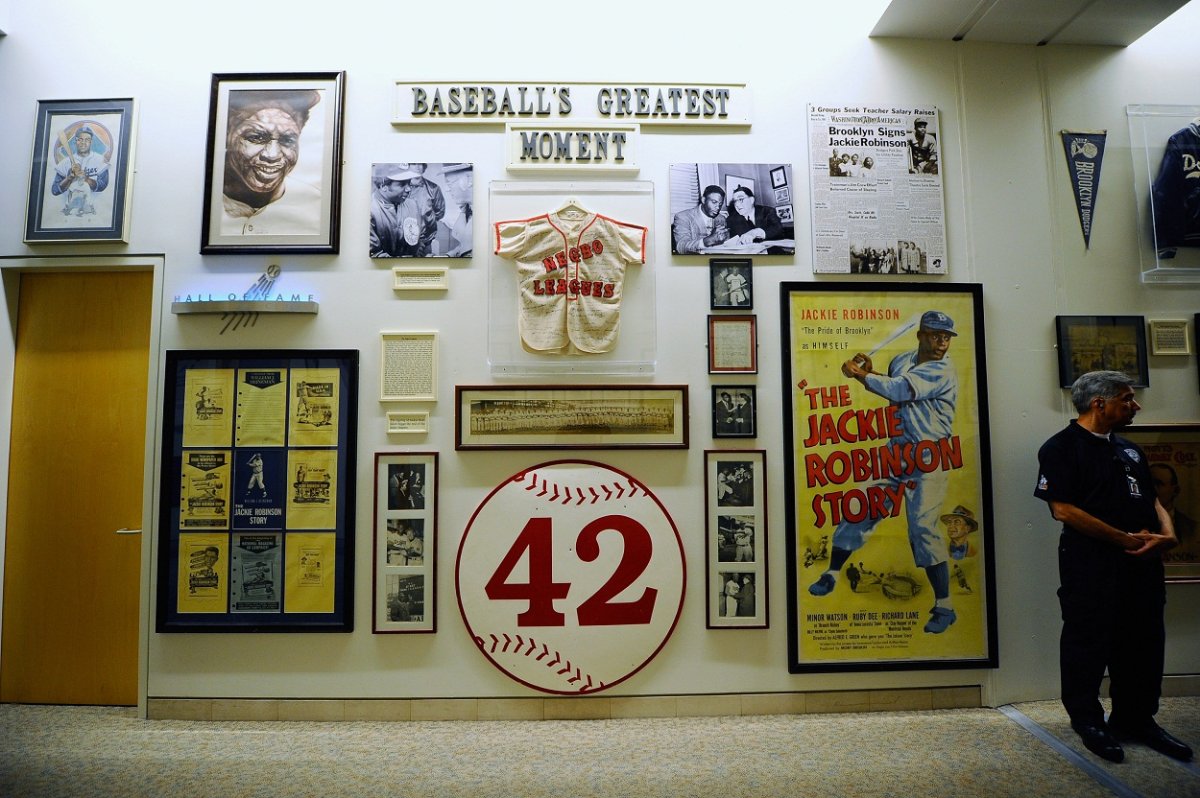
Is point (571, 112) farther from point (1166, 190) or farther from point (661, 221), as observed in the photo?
point (1166, 190)

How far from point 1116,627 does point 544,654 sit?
2484mm

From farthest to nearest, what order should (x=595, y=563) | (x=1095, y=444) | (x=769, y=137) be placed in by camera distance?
(x=769, y=137) → (x=595, y=563) → (x=1095, y=444)

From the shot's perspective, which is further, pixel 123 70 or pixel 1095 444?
pixel 123 70

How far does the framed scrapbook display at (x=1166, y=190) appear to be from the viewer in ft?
10.7

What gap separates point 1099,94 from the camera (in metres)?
3.36

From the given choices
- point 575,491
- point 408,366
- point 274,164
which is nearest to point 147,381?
point 274,164

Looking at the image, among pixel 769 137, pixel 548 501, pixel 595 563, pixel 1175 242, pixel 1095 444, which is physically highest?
pixel 769 137

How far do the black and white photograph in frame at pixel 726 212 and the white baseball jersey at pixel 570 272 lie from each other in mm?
242

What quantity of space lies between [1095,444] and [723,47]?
2.57m

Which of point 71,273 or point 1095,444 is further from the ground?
point 71,273

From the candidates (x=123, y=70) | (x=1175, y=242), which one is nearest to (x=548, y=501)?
(x=123, y=70)

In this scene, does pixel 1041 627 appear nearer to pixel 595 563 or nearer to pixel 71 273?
pixel 595 563

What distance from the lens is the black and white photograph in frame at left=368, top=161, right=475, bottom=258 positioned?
10.3 ft

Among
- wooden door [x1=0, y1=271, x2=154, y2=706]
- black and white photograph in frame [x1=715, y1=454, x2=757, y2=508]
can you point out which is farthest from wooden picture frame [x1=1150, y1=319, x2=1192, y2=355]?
wooden door [x1=0, y1=271, x2=154, y2=706]
